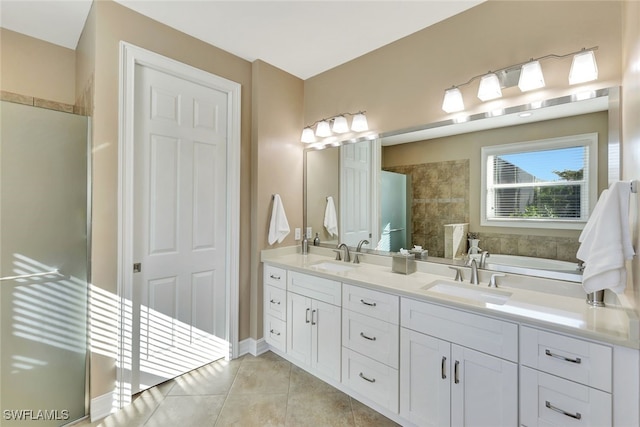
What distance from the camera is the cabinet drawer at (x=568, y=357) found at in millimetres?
1119

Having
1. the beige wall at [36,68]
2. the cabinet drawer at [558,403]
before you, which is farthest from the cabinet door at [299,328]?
the beige wall at [36,68]

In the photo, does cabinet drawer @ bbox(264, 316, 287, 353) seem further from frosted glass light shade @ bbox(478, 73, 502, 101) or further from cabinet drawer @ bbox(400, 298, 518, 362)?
frosted glass light shade @ bbox(478, 73, 502, 101)

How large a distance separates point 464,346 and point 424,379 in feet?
1.07

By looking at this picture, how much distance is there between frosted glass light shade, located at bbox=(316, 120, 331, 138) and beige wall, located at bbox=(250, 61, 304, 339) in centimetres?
30

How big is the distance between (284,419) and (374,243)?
1430mm

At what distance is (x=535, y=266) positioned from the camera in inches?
66.5

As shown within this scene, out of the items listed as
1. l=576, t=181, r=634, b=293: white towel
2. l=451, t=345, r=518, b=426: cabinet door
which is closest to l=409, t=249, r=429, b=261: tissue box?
l=451, t=345, r=518, b=426: cabinet door

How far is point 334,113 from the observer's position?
278 centimetres

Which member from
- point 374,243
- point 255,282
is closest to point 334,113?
point 374,243

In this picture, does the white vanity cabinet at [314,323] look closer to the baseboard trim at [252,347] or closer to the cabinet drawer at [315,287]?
the cabinet drawer at [315,287]

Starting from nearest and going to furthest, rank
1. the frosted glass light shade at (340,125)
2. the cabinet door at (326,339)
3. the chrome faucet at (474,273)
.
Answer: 1. the chrome faucet at (474,273)
2. the cabinet door at (326,339)
3. the frosted glass light shade at (340,125)

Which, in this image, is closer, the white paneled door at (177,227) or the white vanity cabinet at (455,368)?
the white vanity cabinet at (455,368)

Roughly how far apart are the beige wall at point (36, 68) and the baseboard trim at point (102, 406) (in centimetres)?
235

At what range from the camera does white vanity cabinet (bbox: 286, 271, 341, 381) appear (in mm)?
2066
